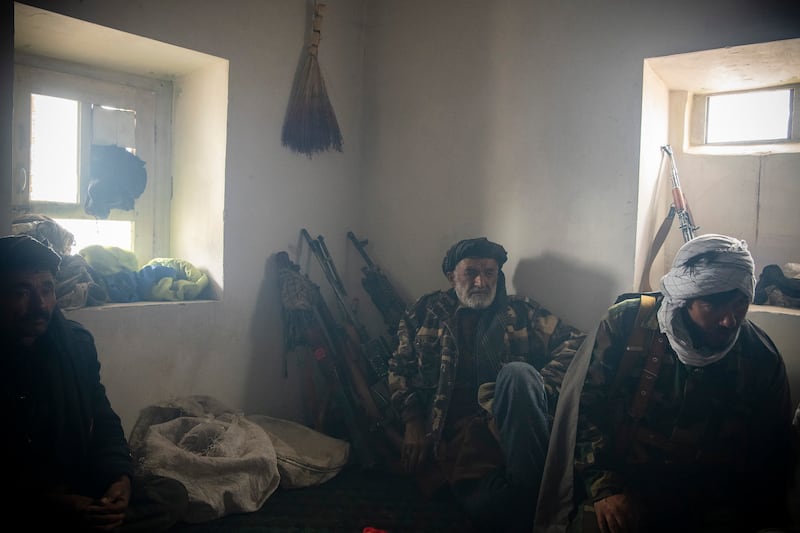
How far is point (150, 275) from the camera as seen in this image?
269 cm

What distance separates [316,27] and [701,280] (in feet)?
7.12

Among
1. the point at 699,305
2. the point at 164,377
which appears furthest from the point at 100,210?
the point at 699,305

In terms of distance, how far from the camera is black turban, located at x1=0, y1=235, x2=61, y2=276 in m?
1.72

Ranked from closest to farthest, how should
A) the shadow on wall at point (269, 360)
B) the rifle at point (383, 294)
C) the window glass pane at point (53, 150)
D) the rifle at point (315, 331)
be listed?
the window glass pane at point (53, 150)
the rifle at point (315, 331)
the shadow on wall at point (269, 360)
the rifle at point (383, 294)

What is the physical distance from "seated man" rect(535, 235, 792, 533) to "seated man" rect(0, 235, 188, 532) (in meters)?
1.34

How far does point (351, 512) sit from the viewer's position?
229 cm

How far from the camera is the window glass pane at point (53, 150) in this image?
254cm

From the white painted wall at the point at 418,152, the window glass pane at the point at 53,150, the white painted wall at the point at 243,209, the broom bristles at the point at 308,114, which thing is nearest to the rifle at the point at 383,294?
the white painted wall at the point at 418,152

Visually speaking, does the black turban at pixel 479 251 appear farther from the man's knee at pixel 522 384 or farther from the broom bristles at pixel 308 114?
the broom bristles at pixel 308 114

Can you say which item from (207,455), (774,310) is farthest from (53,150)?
(774,310)

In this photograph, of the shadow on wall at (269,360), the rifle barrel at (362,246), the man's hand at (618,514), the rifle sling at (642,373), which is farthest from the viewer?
the rifle barrel at (362,246)

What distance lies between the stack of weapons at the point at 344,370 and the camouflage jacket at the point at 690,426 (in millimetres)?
1000

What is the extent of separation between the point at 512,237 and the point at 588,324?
0.54m

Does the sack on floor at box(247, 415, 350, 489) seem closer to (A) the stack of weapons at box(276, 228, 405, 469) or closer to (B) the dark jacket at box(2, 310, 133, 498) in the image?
(A) the stack of weapons at box(276, 228, 405, 469)
